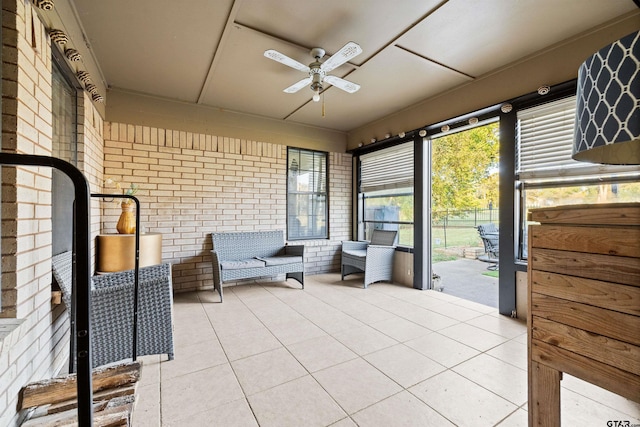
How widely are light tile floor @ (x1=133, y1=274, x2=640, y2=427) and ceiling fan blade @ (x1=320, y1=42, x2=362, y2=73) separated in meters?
2.49

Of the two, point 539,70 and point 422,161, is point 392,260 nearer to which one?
point 422,161

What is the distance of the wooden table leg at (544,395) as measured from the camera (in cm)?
113

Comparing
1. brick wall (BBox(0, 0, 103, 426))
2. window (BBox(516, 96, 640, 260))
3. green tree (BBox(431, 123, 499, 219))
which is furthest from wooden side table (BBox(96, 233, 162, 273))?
green tree (BBox(431, 123, 499, 219))

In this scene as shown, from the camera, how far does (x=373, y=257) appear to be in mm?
4367

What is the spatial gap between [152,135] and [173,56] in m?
1.40

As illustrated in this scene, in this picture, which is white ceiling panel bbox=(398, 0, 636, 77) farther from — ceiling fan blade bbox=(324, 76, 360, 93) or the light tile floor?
the light tile floor

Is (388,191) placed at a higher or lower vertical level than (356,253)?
higher

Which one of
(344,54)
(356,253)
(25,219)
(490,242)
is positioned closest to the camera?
(25,219)

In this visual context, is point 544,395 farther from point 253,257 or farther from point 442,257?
point 442,257

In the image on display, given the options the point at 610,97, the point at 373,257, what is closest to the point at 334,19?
the point at 610,97

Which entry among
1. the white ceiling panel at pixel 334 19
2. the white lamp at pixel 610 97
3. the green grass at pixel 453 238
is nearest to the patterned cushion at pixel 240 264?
the white ceiling panel at pixel 334 19

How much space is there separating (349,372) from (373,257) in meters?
2.46

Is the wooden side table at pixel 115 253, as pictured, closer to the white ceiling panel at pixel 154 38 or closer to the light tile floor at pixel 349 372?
the light tile floor at pixel 349 372

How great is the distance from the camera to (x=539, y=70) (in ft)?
9.16
